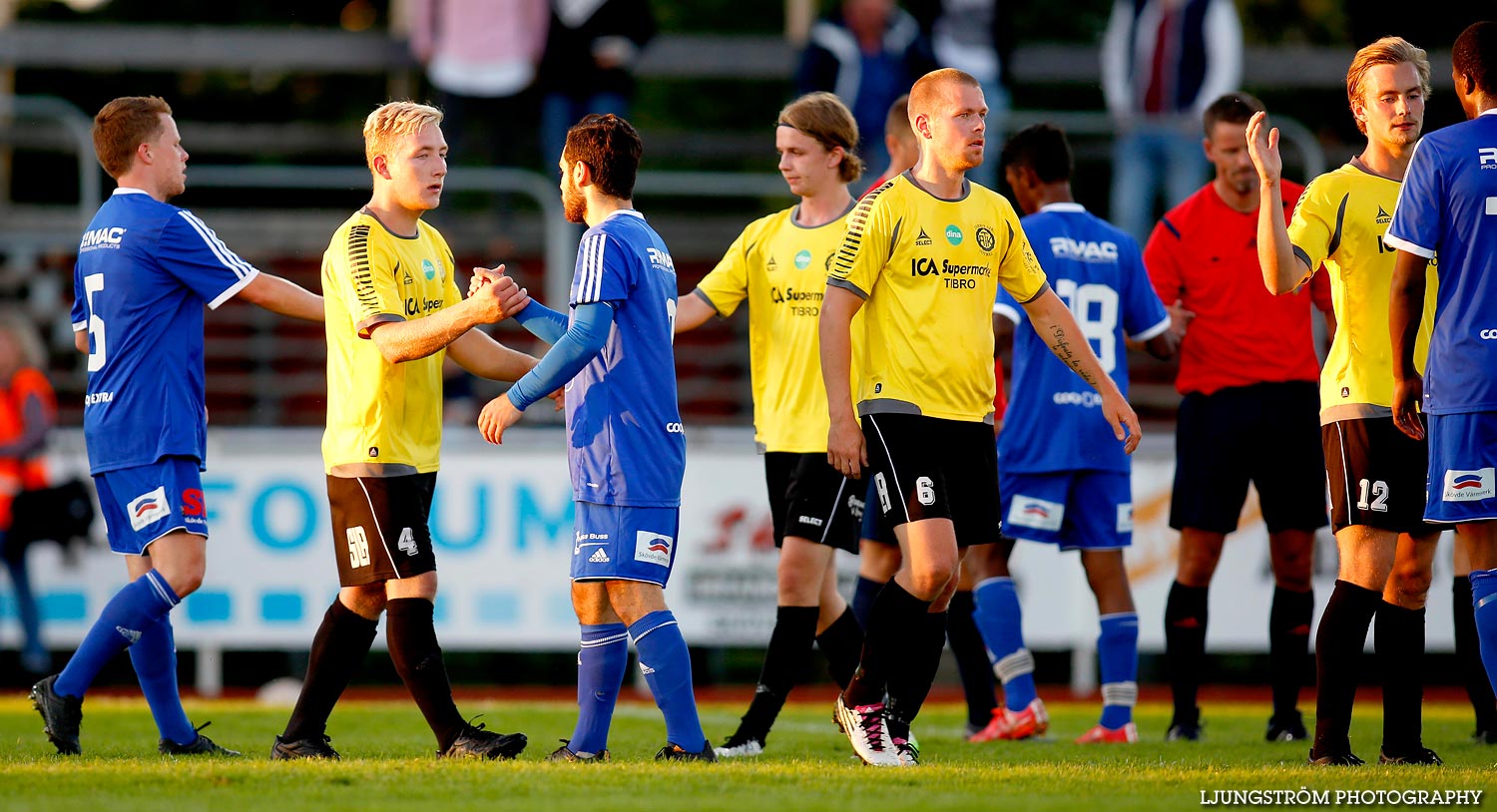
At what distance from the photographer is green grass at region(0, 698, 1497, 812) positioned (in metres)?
5.32

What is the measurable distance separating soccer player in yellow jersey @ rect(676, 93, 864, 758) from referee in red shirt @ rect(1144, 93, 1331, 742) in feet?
6.17

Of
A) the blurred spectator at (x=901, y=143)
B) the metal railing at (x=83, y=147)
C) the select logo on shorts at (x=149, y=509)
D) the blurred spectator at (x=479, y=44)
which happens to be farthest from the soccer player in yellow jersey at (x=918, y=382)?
the metal railing at (x=83, y=147)

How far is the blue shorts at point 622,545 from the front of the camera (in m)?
6.32

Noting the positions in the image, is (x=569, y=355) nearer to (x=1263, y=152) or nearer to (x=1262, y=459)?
(x=1263, y=152)

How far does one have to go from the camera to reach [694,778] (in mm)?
5844

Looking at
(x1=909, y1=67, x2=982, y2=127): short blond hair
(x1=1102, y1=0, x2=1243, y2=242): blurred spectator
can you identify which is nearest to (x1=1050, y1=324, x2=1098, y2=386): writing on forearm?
(x1=909, y1=67, x2=982, y2=127): short blond hair

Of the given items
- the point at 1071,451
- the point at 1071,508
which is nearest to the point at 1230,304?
the point at 1071,451

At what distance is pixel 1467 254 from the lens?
20.4ft

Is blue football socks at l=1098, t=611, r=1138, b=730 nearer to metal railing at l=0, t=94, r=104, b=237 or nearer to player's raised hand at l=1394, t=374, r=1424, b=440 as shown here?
player's raised hand at l=1394, t=374, r=1424, b=440

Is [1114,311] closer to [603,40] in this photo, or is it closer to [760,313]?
[760,313]

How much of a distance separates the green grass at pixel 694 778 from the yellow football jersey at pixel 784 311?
1.38 meters

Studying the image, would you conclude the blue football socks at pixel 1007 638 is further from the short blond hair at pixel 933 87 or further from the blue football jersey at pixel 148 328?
the blue football jersey at pixel 148 328

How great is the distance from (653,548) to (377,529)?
3.33 ft

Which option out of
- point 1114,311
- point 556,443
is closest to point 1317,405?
point 1114,311
